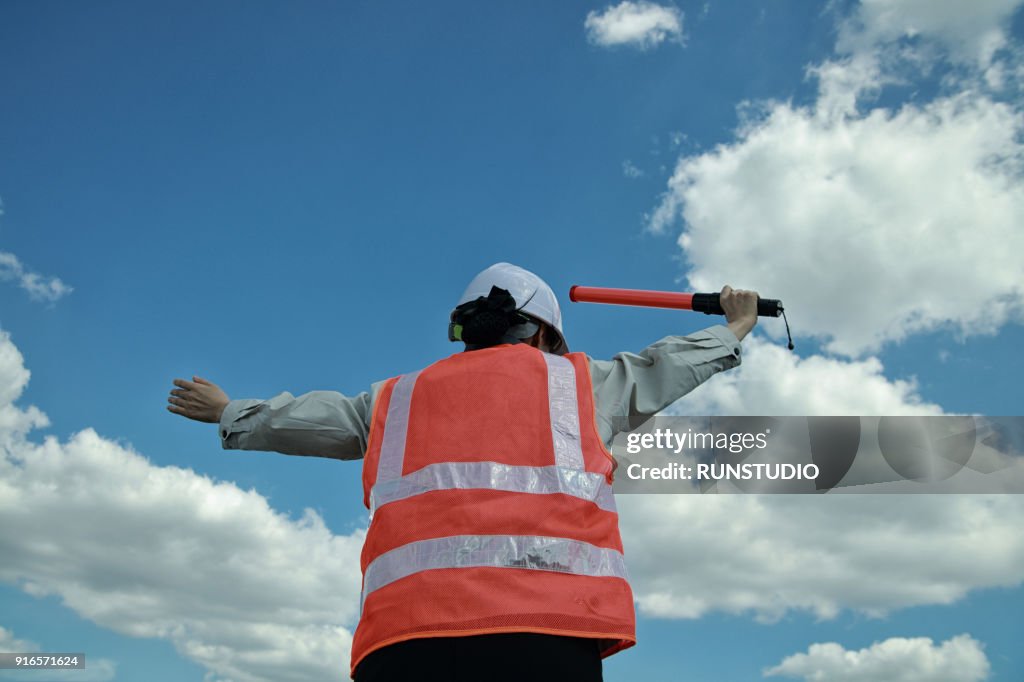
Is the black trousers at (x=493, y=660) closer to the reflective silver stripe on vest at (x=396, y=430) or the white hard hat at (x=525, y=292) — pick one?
the reflective silver stripe on vest at (x=396, y=430)

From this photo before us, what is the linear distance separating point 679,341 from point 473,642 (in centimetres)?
Answer: 196

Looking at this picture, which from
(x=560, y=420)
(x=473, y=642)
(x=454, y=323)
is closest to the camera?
(x=473, y=642)

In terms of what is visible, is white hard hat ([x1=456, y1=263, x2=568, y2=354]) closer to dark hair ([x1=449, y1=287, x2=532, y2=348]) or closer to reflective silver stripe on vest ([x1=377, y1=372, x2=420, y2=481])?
dark hair ([x1=449, y1=287, x2=532, y2=348])

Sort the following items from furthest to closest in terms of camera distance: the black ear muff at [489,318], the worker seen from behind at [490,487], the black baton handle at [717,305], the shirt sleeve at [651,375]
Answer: the black baton handle at [717,305]
the black ear muff at [489,318]
the shirt sleeve at [651,375]
the worker seen from behind at [490,487]

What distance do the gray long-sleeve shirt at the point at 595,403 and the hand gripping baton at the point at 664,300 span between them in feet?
1.87

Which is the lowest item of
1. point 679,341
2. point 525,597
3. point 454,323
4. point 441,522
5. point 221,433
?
point 525,597

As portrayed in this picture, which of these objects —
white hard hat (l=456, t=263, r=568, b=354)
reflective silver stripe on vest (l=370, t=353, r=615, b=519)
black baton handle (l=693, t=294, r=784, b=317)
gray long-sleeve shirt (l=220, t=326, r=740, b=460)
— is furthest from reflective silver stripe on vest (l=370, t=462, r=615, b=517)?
black baton handle (l=693, t=294, r=784, b=317)

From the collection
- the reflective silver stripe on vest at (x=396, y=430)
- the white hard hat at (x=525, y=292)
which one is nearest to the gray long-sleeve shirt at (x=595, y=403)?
the reflective silver stripe on vest at (x=396, y=430)

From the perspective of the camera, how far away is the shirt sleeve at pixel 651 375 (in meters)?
4.48

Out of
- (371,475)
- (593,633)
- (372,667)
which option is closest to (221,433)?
(371,475)

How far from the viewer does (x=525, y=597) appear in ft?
11.7

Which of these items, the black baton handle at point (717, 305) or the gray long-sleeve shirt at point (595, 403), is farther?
the black baton handle at point (717, 305)

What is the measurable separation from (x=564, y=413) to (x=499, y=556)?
0.80m

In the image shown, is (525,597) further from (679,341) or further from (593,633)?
(679,341)
